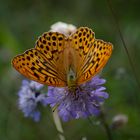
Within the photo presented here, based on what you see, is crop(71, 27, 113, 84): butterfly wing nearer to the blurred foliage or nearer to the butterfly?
the butterfly

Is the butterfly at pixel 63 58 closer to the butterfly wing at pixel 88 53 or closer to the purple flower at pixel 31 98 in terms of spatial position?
the butterfly wing at pixel 88 53

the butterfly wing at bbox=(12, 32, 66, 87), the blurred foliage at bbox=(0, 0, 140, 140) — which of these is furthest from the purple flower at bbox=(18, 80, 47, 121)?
the butterfly wing at bbox=(12, 32, 66, 87)

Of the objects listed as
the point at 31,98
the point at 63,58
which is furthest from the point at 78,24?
the point at 63,58

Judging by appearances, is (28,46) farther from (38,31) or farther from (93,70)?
(93,70)

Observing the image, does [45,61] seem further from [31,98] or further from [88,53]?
[31,98]

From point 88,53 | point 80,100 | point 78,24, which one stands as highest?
point 78,24
